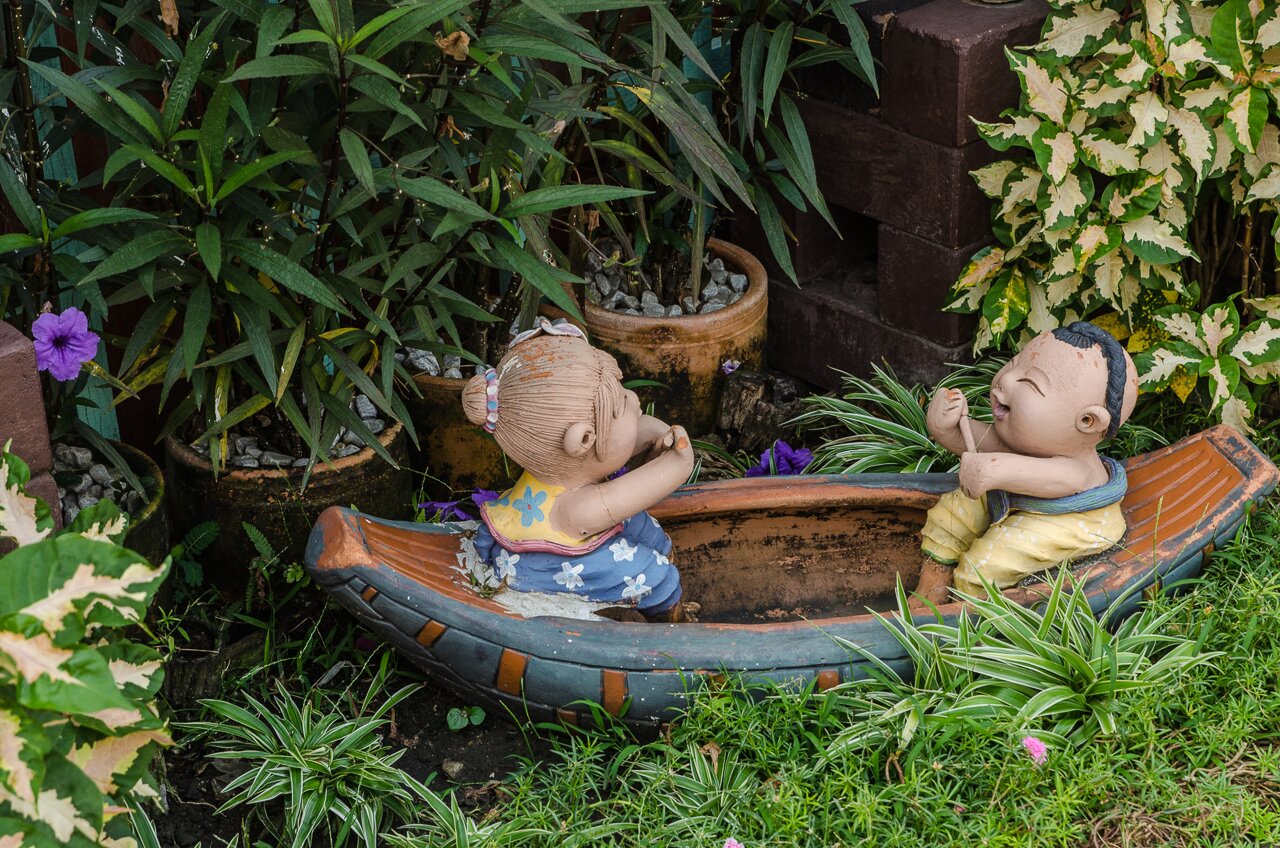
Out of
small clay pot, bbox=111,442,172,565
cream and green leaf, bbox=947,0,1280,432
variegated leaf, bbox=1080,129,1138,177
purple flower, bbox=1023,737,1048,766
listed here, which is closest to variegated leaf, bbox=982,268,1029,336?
cream and green leaf, bbox=947,0,1280,432

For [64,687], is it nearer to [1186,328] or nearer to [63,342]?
[63,342]

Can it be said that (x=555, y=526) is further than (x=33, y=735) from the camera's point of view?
Yes

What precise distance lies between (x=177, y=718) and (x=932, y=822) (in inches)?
63.8

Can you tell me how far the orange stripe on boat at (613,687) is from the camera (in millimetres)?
2812

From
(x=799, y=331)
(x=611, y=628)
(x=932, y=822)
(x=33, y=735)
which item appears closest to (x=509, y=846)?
(x=611, y=628)

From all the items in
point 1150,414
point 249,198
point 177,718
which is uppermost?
point 249,198

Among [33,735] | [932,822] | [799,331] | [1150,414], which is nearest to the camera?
[33,735]

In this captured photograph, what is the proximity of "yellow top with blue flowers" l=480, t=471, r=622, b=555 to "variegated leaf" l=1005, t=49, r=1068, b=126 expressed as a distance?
58.2 inches

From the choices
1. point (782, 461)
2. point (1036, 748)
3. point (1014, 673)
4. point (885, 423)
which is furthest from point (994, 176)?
point (1036, 748)

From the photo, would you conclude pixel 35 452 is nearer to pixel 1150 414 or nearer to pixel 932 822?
pixel 932 822

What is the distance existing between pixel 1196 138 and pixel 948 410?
3.09ft

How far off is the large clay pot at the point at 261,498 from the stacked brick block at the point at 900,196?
1.43 meters

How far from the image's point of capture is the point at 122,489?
3.19 metres

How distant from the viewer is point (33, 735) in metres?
1.92
